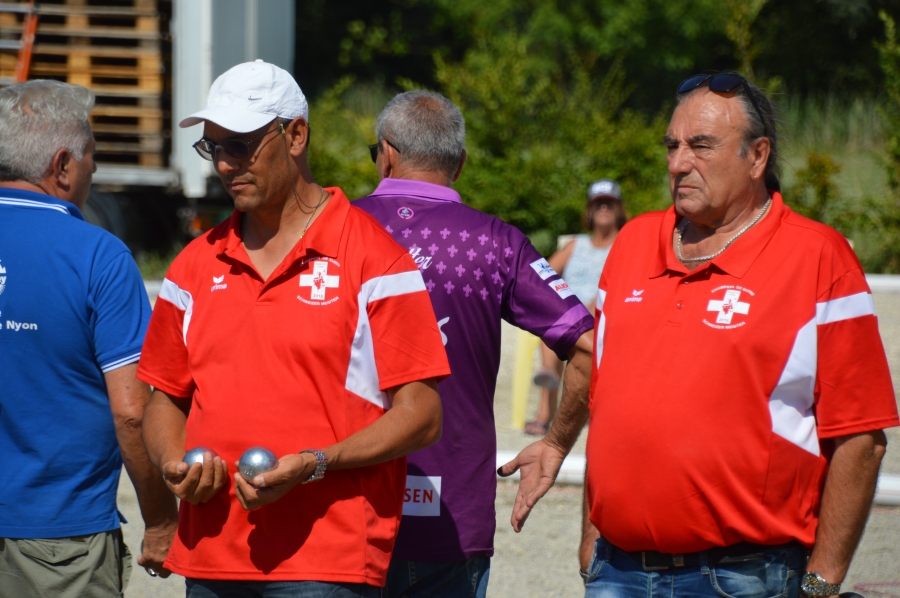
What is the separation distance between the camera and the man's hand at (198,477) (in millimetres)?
2293

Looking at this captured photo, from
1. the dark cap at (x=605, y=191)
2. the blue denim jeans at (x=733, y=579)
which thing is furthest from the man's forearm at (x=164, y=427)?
the dark cap at (x=605, y=191)

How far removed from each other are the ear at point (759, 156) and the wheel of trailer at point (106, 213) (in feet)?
26.5

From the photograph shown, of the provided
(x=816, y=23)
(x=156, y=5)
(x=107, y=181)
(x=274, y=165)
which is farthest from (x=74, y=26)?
(x=816, y=23)

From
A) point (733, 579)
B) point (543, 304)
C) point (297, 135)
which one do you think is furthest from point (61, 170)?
point (733, 579)

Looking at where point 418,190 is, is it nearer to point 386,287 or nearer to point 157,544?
point 386,287

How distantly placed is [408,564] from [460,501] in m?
0.25

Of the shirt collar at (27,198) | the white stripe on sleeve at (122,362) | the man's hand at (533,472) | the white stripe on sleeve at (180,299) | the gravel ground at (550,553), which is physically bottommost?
the gravel ground at (550,553)

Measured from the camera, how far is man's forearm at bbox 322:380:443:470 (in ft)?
7.57

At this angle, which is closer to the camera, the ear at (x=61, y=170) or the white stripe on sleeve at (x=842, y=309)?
the white stripe on sleeve at (x=842, y=309)

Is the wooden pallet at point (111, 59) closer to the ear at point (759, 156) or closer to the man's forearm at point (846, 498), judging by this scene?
the ear at point (759, 156)

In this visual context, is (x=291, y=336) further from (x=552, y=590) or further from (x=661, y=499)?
(x=552, y=590)

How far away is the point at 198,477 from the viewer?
2.30 m

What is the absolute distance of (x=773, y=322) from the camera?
2416 mm

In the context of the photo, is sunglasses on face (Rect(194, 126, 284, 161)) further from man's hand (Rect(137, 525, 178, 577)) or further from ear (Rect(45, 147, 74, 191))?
man's hand (Rect(137, 525, 178, 577))
